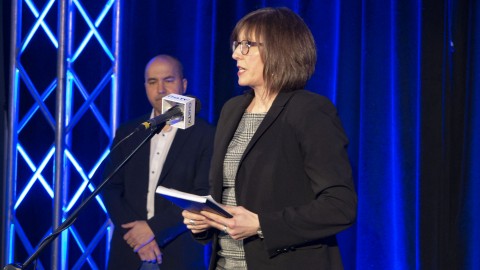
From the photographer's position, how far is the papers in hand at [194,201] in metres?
1.85

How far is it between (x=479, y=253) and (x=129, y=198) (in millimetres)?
1844

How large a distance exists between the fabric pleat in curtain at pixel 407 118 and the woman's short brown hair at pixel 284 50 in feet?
5.00

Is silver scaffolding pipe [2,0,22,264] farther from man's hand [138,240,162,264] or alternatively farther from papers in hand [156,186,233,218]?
papers in hand [156,186,233,218]

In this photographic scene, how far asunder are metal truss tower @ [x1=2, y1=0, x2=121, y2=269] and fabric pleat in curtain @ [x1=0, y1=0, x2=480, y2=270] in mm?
1293

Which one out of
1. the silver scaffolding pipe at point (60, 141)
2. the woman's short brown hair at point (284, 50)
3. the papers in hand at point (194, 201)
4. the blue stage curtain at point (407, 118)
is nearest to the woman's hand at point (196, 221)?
the papers in hand at point (194, 201)

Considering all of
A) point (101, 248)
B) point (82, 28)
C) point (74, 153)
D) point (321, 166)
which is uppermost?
point (82, 28)

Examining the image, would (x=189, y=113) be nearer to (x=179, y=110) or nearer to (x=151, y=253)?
(x=179, y=110)

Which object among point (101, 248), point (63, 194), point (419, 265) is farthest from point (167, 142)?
point (419, 265)

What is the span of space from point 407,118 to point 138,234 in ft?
5.06

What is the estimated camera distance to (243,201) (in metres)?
2.06

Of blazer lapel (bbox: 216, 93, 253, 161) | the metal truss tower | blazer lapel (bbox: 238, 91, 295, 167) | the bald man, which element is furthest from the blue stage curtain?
blazer lapel (bbox: 238, 91, 295, 167)

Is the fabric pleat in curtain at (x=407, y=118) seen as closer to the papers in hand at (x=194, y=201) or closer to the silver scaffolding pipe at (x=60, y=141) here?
the silver scaffolding pipe at (x=60, y=141)

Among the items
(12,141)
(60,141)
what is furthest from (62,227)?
(12,141)

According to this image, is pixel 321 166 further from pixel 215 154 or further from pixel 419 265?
pixel 419 265
